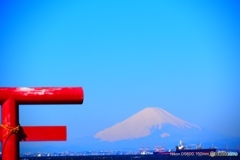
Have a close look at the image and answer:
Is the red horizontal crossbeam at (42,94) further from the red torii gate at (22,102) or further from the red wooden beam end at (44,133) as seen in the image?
the red wooden beam end at (44,133)

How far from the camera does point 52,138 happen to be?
10.8 feet

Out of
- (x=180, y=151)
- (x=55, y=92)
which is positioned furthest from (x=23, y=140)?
(x=180, y=151)

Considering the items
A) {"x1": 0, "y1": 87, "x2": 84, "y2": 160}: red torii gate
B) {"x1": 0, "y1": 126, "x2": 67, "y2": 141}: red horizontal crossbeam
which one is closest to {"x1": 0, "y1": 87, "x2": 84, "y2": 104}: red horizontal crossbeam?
{"x1": 0, "y1": 87, "x2": 84, "y2": 160}: red torii gate

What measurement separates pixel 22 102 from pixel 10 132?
23cm

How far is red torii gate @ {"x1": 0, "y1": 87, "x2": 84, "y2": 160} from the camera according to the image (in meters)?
3.11

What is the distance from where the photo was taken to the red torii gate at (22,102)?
311cm

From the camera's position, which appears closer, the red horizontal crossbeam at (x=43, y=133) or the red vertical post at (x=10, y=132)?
the red vertical post at (x=10, y=132)

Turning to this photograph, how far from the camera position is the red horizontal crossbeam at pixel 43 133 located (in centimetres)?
325

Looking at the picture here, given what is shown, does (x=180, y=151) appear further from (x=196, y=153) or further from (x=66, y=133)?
(x=66, y=133)

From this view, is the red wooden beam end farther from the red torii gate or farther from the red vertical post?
the red vertical post

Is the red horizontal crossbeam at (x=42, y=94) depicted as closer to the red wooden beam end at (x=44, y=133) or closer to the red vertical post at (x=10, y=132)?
the red vertical post at (x=10, y=132)

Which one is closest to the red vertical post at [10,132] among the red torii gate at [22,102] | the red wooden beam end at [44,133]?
the red torii gate at [22,102]

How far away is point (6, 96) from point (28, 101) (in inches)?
5.3

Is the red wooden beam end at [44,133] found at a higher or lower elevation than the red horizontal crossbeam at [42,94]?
lower
